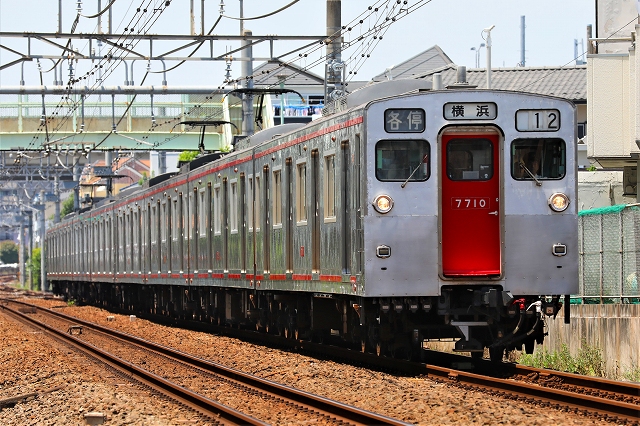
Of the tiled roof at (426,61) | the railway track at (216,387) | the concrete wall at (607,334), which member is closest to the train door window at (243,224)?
the railway track at (216,387)

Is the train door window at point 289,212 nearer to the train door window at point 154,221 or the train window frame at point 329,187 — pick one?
the train window frame at point 329,187

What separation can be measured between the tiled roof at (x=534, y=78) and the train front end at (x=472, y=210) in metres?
35.4

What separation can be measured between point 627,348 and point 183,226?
482 inches

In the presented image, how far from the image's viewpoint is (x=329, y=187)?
1426 centimetres

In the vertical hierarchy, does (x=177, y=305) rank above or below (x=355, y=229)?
below

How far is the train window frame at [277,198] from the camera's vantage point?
54.9ft

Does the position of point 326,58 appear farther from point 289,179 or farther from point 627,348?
Answer: point 627,348

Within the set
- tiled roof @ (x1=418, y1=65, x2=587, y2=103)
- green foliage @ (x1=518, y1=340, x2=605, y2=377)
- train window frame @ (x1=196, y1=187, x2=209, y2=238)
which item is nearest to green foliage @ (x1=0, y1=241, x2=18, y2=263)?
tiled roof @ (x1=418, y1=65, x2=587, y2=103)

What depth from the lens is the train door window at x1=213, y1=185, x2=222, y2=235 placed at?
21141mm

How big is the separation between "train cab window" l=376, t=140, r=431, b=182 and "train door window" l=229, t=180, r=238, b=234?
713 cm

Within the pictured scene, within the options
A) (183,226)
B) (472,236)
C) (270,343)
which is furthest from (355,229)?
(183,226)

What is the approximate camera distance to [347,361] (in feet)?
48.0

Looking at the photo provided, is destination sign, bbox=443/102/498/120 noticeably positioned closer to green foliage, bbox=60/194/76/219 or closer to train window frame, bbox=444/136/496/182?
train window frame, bbox=444/136/496/182

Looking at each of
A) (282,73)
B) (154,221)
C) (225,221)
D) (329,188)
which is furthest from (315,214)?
(282,73)
